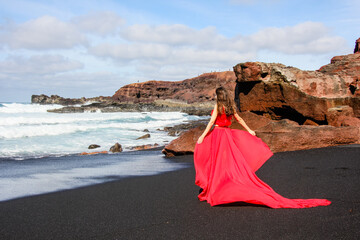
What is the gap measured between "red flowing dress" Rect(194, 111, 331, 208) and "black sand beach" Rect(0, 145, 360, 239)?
0.42 ft

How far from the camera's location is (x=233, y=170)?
4184mm

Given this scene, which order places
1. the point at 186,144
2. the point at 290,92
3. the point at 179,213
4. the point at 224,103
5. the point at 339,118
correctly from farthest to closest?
1. the point at 290,92
2. the point at 339,118
3. the point at 186,144
4. the point at 224,103
5. the point at 179,213

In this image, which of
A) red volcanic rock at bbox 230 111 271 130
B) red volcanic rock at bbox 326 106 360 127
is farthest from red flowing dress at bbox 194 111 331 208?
red volcanic rock at bbox 326 106 360 127

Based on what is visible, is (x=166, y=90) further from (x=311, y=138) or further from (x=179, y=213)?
(x=179, y=213)

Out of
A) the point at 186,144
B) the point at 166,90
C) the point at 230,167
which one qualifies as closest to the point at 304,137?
the point at 186,144

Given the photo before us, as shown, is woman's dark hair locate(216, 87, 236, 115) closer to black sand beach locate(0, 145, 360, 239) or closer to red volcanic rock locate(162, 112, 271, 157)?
black sand beach locate(0, 145, 360, 239)

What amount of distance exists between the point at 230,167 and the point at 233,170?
6cm

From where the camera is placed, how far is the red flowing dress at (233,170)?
12.4ft

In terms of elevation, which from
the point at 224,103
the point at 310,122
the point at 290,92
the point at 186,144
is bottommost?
the point at 186,144

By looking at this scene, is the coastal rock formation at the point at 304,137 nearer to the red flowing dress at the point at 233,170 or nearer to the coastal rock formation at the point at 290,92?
the coastal rock formation at the point at 290,92

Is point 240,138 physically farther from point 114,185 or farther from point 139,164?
point 139,164

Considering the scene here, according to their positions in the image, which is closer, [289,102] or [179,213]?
[179,213]

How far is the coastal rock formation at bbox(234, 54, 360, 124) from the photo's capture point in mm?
9656

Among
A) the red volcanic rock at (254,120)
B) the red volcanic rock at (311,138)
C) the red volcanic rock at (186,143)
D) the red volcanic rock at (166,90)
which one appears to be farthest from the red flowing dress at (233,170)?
the red volcanic rock at (166,90)
